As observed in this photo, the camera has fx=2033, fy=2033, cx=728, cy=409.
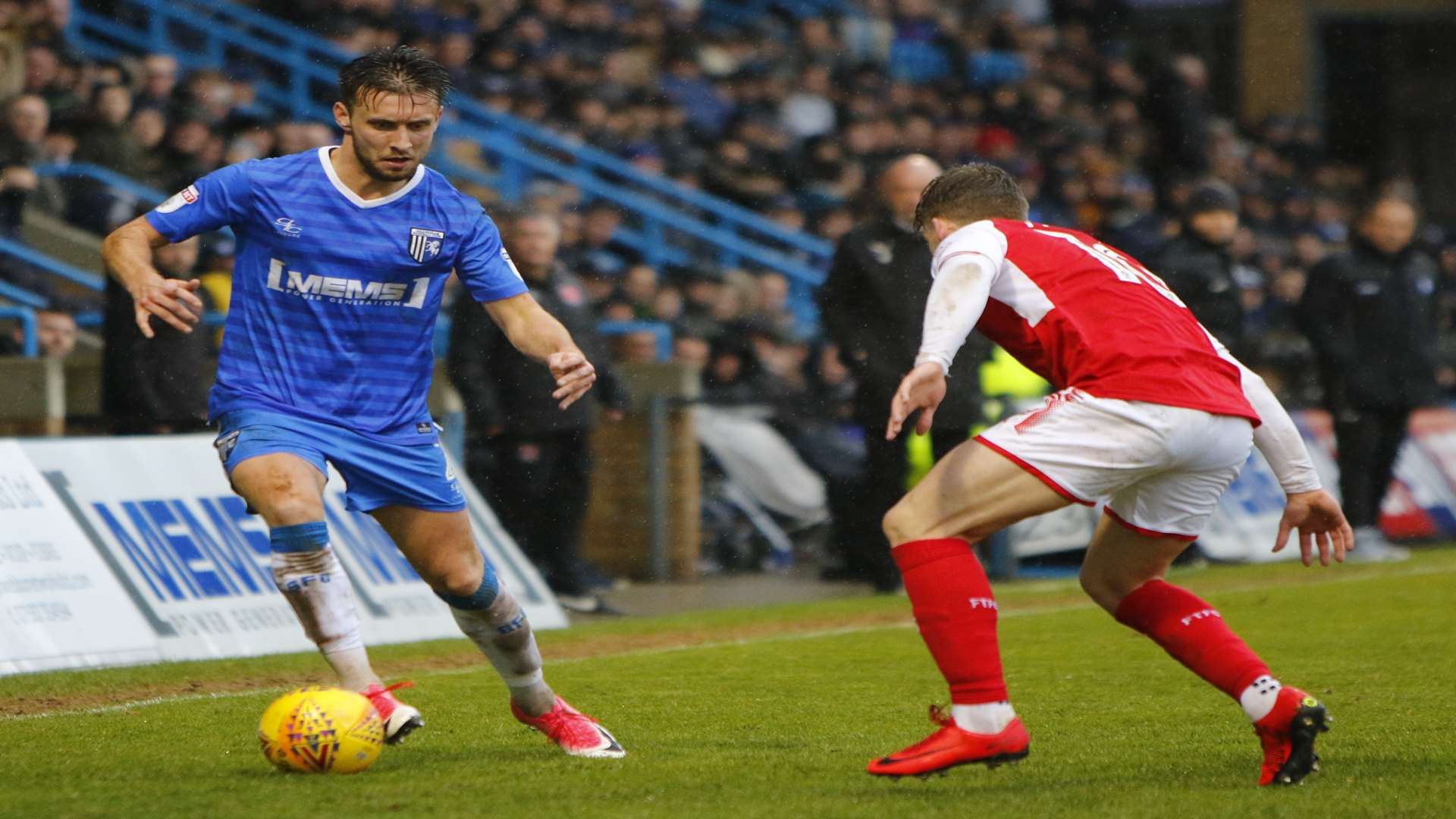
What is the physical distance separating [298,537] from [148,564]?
364cm

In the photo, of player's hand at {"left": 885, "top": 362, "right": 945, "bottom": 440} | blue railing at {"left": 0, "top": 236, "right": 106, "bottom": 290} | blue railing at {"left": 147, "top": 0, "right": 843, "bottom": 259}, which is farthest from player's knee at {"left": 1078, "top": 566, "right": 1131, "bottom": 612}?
blue railing at {"left": 147, "top": 0, "right": 843, "bottom": 259}

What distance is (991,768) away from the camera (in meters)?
5.77

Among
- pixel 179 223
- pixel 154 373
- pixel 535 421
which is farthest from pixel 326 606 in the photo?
pixel 535 421

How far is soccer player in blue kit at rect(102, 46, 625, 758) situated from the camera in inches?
232

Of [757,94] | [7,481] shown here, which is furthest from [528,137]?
[7,481]

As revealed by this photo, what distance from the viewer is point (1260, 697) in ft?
18.1

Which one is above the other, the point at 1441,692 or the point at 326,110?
the point at 326,110

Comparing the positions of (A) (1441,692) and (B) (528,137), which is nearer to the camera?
(A) (1441,692)

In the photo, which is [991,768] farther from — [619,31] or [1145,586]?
[619,31]

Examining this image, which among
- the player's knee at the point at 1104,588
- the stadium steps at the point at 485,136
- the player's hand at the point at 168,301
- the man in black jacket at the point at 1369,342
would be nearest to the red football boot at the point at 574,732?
the player's knee at the point at 1104,588

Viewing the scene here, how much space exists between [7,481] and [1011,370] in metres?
6.71

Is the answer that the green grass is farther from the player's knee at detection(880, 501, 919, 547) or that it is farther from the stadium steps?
the stadium steps

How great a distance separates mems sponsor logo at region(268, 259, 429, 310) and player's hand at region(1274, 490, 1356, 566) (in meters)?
2.69

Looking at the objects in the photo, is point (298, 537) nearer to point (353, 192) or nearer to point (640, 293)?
point (353, 192)
